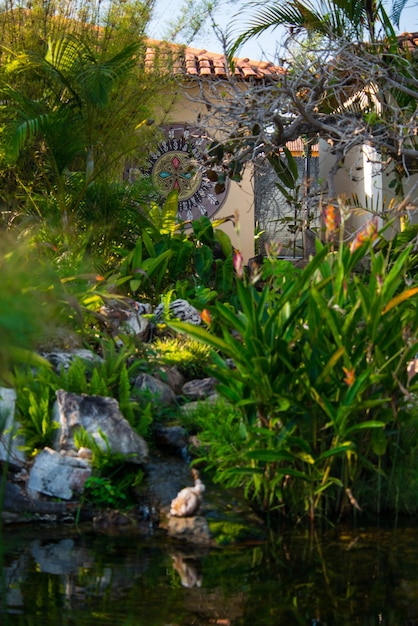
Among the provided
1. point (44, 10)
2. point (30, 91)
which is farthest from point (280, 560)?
point (44, 10)

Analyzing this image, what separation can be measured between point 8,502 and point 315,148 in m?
16.4

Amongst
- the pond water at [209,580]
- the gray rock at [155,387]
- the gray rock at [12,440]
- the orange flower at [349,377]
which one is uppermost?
the gray rock at [155,387]

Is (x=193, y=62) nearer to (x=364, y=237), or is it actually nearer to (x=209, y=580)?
(x=364, y=237)

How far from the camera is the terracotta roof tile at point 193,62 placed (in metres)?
9.83

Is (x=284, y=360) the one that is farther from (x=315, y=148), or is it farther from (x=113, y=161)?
(x=315, y=148)

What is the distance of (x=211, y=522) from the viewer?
4.35m

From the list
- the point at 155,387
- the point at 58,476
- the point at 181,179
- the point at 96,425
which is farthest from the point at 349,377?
the point at 181,179

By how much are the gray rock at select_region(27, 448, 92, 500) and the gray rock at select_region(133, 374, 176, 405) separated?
0.97 metres

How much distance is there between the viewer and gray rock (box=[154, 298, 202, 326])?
284 inches

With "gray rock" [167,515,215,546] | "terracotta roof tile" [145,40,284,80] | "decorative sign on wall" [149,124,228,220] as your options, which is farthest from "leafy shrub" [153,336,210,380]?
"decorative sign on wall" [149,124,228,220]

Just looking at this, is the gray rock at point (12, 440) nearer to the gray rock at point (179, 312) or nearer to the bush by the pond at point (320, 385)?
the bush by the pond at point (320, 385)

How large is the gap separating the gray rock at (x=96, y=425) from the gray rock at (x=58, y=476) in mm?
181

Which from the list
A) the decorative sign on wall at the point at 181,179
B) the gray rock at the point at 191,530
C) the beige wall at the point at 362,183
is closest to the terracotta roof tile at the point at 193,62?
the decorative sign on wall at the point at 181,179

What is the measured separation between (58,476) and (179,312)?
2.89 metres
